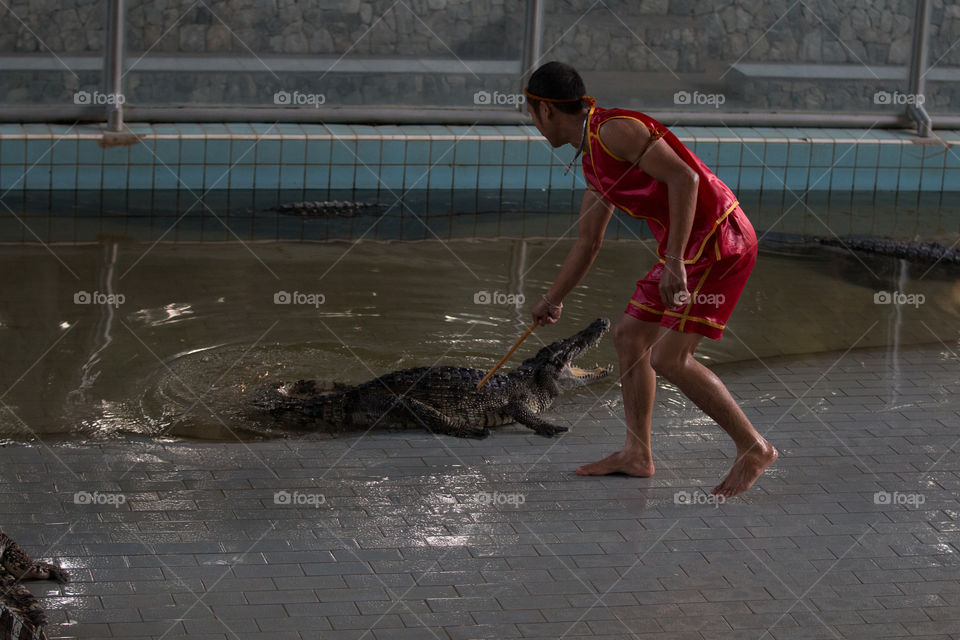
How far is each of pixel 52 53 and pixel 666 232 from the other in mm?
6887

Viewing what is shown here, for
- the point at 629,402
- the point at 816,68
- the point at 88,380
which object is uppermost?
the point at 816,68

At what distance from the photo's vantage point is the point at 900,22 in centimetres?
1178

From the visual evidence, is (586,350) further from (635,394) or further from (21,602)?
(21,602)

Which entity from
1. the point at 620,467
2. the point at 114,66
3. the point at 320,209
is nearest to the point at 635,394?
the point at 620,467

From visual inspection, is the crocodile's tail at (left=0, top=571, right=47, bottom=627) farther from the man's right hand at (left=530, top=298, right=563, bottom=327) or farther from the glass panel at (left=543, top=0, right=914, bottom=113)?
the glass panel at (left=543, top=0, right=914, bottom=113)

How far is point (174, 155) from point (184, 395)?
4483mm

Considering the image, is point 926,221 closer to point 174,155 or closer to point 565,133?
point 174,155

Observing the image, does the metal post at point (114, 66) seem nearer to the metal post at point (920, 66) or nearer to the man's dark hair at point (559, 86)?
the man's dark hair at point (559, 86)

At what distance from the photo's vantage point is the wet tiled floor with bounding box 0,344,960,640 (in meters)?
3.64

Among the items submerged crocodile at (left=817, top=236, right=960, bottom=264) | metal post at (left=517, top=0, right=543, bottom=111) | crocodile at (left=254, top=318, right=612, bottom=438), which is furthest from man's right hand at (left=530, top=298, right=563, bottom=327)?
metal post at (left=517, top=0, right=543, bottom=111)

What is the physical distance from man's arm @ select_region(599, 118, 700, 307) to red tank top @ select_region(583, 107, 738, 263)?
42 millimetres

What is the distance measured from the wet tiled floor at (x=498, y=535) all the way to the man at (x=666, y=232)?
0.43 metres

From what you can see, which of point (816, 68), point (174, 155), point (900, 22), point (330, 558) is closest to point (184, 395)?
point (330, 558)

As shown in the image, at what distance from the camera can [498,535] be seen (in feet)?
13.8
